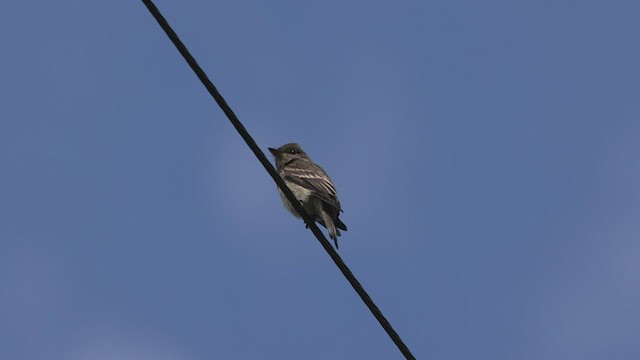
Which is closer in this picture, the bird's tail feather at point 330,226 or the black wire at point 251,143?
the black wire at point 251,143

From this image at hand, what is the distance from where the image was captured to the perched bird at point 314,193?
1382 centimetres

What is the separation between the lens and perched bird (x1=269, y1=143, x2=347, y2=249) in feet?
45.3

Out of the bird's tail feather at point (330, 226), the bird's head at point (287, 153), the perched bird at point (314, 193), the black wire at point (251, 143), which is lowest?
the black wire at point (251, 143)

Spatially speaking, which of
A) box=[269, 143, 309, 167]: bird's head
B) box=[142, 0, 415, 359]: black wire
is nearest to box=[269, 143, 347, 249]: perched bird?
box=[269, 143, 309, 167]: bird's head

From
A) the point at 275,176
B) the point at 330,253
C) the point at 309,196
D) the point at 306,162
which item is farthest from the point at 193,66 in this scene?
the point at 306,162

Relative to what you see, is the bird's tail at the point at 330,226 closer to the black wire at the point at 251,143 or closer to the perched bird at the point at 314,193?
the perched bird at the point at 314,193

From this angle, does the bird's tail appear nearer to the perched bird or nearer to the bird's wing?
the perched bird

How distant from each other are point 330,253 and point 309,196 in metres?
4.67

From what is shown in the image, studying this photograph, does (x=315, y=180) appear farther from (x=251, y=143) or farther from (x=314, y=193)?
(x=251, y=143)

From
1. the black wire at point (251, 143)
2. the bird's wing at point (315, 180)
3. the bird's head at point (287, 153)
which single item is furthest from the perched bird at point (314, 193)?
the black wire at point (251, 143)

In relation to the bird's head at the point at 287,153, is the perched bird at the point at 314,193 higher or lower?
lower

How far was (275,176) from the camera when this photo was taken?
9.41 metres

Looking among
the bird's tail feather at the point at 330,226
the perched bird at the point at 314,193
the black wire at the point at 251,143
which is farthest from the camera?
the perched bird at the point at 314,193

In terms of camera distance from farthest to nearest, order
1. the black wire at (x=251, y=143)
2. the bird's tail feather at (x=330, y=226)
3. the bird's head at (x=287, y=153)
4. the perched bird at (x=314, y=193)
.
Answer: the bird's head at (x=287, y=153)
the perched bird at (x=314, y=193)
the bird's tail feather at (x=330, y=226)
the black wire at (x=251, y=143)
